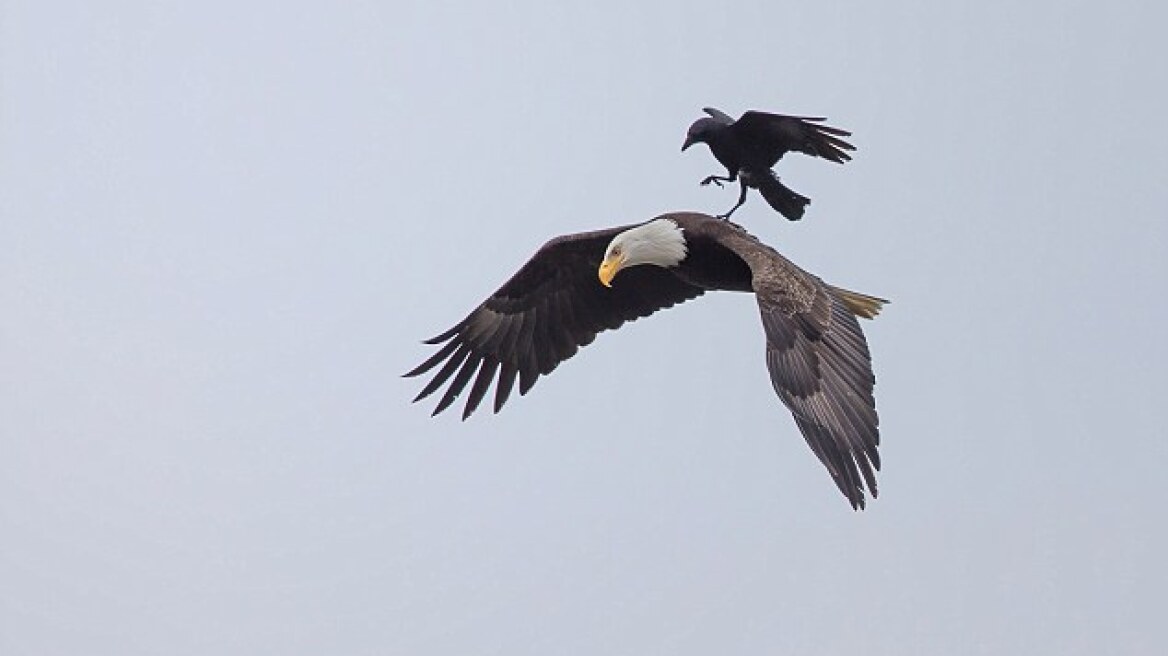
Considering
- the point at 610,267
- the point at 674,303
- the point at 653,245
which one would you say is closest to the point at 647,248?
the point at 653,245

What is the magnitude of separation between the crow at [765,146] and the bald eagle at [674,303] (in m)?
0.38

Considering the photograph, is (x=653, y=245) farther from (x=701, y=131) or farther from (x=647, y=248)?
(x=701, y=131)

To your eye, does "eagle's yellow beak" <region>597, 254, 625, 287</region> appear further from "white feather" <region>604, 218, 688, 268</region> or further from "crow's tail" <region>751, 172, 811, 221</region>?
"crow's tail" <region>751, 172, 811, 221</region>

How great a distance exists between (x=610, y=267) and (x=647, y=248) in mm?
271

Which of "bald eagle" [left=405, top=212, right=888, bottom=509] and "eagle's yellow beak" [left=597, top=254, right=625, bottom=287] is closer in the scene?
"bald eagle" [left=405, top=212, right=888, bottom=509]

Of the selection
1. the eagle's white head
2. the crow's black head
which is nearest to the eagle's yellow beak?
the eagle's white head

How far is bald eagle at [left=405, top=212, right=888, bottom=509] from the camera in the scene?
537 inches

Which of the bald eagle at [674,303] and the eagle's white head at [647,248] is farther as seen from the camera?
the eagle's white head at [647,248]

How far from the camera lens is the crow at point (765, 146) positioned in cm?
1578

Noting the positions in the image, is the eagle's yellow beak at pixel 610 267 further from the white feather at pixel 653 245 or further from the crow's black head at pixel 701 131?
the crow's black head at pixel 701 131

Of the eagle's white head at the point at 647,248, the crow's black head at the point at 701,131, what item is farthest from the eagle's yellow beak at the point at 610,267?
the crow's black head at the point at 701,131

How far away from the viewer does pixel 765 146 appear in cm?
1594

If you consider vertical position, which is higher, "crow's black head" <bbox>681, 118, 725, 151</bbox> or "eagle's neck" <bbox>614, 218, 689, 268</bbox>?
"crow's black head" <bbox>681, 118, 725, 151</bbox>

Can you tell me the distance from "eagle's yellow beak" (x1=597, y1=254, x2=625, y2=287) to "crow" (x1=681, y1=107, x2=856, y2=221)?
73 centimetres
